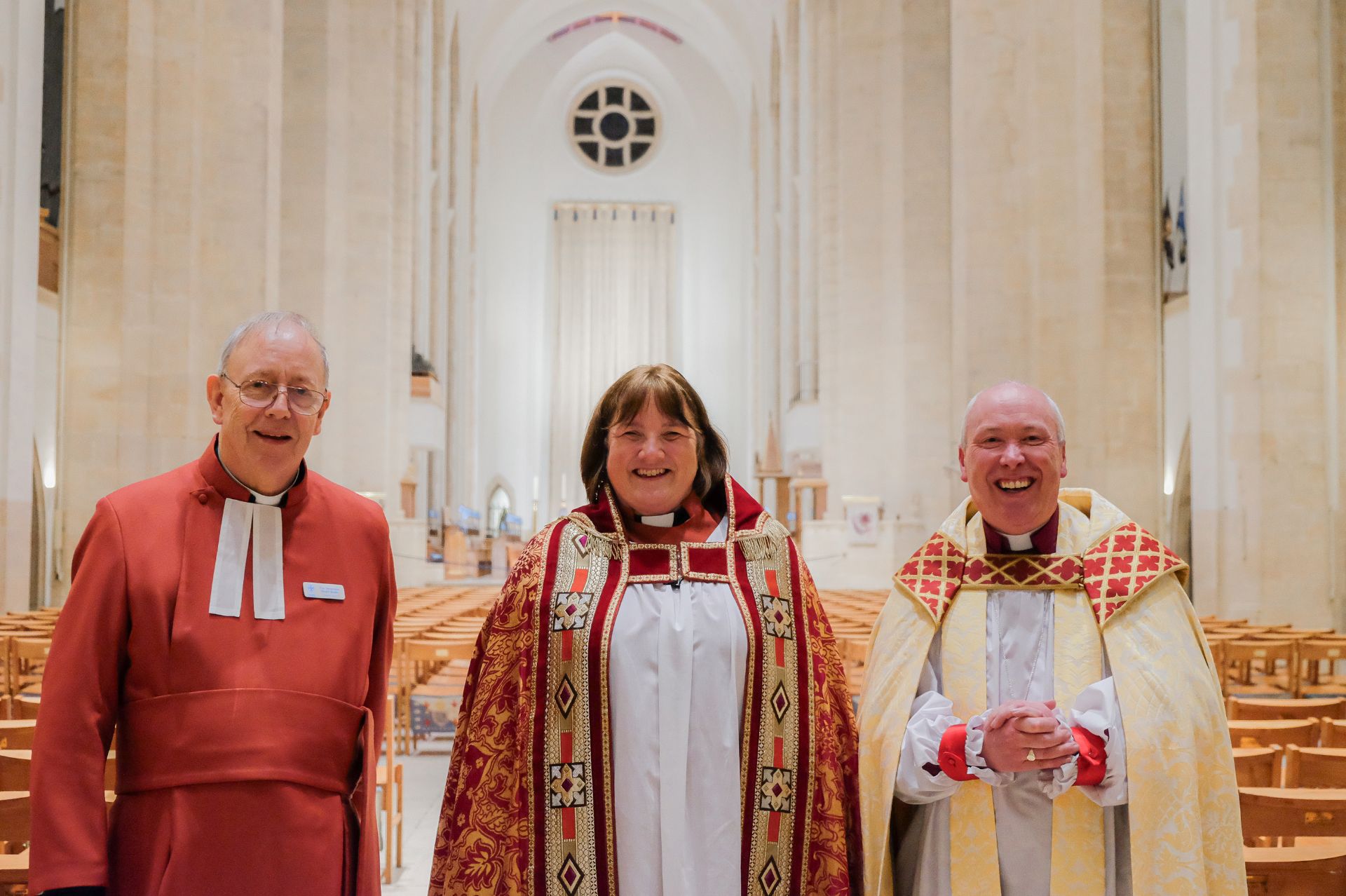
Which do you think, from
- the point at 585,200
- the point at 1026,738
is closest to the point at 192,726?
the point at 1026,738

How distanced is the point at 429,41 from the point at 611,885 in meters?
23.5

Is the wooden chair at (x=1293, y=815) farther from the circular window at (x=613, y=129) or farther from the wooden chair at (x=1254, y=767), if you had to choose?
the circular window at (x=613, y=129)

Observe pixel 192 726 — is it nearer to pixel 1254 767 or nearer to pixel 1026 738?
pixel 1026 738

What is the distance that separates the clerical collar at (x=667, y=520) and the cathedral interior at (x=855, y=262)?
2986 millimetres

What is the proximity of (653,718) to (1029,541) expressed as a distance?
2.86ft

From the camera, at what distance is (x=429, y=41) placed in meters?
23.2

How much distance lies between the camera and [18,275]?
9.41 m

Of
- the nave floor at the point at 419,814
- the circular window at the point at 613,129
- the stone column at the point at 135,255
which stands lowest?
the nave floor at the point at 419,814

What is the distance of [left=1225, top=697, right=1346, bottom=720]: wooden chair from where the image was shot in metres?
4.66

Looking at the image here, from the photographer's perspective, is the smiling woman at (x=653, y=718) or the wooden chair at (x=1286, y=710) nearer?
the smiling woman at (x=653, y=718)

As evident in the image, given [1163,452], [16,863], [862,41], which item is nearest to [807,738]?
[16,863]

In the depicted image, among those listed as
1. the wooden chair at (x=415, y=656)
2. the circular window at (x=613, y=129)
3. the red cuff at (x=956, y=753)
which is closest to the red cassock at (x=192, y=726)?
the red cuff at (x=956, y=753)

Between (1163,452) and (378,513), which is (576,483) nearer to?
(1163,452)

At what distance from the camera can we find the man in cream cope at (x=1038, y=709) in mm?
2113
